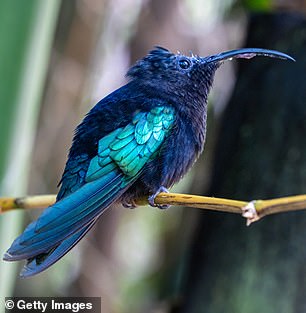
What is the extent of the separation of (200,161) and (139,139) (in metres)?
2.14

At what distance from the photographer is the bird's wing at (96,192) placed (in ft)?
4.58

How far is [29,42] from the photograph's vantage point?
208cm

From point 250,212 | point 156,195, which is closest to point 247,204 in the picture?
point 250,212

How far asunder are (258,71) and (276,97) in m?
0.21

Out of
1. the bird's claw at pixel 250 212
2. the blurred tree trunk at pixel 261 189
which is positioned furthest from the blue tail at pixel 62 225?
the blurred tree trunk at pixel 261 189

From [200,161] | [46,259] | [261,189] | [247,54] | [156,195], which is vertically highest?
[200,161]

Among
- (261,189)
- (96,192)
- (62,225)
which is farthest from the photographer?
(261,189)

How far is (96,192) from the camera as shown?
1566 mm

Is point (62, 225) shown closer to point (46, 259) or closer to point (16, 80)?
point (46, 259)

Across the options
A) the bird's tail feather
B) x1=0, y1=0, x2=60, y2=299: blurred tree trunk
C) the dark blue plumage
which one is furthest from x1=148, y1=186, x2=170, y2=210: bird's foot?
x1=0, y1=0, x2=60, y2=299: blurred tree trunk

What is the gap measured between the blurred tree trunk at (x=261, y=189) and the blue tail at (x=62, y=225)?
1.10 m

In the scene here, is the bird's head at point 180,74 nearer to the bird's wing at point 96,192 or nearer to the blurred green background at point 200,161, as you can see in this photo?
the bird's wing at point 96,192

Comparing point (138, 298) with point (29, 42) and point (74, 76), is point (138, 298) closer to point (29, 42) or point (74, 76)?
point (74, 76)

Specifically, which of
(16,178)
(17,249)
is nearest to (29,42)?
(16,178)
